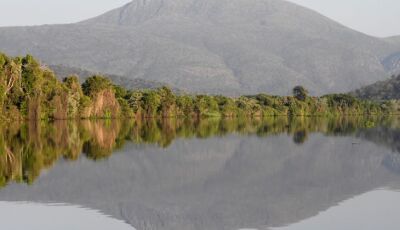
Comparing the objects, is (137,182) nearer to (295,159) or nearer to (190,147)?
(295,159)

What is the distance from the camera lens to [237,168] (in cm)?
2858

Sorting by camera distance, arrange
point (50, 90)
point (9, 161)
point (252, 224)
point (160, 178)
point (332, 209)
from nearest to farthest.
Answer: point (252, 224), point (332, 209), point (160, 178), point (9, 161), point (50, 90)

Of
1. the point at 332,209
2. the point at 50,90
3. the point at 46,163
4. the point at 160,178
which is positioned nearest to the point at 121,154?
the point at 46,163

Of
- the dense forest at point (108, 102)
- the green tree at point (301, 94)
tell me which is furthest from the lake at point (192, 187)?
the green tree at point (301, 94)

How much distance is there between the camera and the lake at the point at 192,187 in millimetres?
16469

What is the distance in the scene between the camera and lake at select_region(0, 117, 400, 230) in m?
16.5

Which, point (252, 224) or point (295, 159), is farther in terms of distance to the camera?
point (295, 159)

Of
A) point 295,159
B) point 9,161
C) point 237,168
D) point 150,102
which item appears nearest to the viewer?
point 9,161

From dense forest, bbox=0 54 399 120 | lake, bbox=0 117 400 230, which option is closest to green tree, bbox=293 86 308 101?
dense forest, bbox=0 54 399 120

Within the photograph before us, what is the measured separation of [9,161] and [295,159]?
13.9 meters

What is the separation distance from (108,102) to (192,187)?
67390 mm

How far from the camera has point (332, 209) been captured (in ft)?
59.0

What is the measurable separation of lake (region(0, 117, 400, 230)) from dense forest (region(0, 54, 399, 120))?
31.6m

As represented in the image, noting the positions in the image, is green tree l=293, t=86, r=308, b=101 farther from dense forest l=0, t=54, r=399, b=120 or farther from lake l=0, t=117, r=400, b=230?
lake l=0, t=117, r=400, b=230
